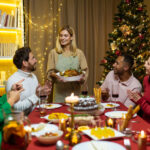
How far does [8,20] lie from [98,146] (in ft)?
10.8

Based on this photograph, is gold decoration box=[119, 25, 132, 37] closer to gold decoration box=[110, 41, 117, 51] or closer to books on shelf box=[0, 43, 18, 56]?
gold decoration box=[110, 41, 117, 51]

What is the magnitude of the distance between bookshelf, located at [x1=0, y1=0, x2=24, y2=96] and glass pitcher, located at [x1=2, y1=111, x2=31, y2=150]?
286 cm

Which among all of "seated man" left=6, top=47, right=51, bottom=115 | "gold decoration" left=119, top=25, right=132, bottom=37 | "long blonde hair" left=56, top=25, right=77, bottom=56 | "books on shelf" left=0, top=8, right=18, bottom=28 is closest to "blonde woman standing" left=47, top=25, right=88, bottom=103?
"long blonde hair" left=56, top=25, right=77, bottom=56

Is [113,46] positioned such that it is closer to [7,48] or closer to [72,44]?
[72,44]

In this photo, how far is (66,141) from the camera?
4.12ft

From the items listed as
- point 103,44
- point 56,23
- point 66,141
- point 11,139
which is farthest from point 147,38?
→ point 11,139

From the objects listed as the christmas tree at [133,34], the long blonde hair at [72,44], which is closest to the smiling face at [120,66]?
the long blonde hair at [72,44]

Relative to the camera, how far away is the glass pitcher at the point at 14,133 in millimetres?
997

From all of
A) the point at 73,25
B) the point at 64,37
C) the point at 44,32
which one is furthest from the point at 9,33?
the point at 73,25

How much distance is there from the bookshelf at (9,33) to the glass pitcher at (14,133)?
2.86 meters

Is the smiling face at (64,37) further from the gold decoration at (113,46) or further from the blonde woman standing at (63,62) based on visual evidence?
the gold decoration at (113,46)

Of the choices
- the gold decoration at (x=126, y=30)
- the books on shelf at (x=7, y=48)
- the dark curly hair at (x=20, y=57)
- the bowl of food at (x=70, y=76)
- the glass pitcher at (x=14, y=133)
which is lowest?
the glass pitcher at (x=14, y=133)

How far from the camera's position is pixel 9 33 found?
4047mm

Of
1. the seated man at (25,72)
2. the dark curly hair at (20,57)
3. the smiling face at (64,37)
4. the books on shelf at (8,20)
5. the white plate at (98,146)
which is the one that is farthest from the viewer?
the books on shelf at (8,20)
